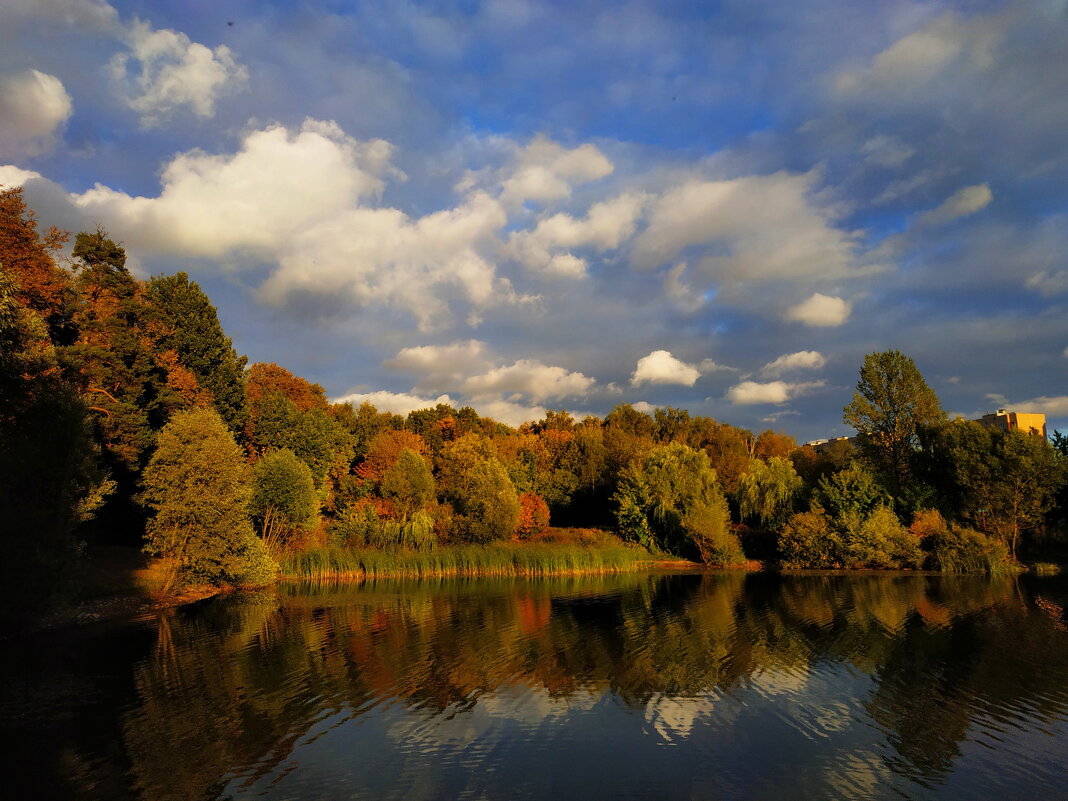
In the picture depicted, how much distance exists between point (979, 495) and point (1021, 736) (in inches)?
1740

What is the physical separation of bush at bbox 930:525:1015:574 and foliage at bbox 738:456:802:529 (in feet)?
43.4

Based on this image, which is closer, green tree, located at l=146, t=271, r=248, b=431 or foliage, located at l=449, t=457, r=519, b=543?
green tree, located at l=146, t=271, r=248, b=431

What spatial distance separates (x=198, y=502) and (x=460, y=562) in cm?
2089

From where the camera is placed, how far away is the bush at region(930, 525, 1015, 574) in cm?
4594

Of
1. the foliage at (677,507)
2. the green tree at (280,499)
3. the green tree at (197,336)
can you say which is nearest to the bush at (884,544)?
the foliage at (677,507)

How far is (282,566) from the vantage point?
47.1 meters

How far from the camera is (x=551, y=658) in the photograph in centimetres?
2189

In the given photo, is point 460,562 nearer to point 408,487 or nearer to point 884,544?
point 408,487

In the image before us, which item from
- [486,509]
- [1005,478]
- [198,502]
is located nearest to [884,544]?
[1005,478]

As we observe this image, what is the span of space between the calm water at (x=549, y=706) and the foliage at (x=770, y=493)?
28.4 metres

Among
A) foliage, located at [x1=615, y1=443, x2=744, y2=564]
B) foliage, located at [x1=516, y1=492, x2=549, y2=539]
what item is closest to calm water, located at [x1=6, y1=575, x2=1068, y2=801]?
foliage, located at [x1=615, y1=443, x2=744, y2=564]

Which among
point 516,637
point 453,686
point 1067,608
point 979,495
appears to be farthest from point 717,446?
point 453,686

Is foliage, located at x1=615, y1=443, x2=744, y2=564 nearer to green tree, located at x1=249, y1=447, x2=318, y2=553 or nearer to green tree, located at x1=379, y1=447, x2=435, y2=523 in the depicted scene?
green tree, located at x1=379, y1=447, x2=435, y2=523

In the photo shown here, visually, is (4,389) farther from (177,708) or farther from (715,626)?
(715,626)
